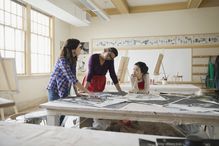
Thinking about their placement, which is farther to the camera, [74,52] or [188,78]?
[188,78]

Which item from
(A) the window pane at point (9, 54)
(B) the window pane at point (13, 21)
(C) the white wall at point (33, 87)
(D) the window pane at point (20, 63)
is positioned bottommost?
(C) the white wall at point (33, 87)

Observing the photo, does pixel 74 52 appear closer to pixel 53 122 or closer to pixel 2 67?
pixel 53 122

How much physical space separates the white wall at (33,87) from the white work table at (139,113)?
3.30 metres

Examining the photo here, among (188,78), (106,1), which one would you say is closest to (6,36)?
(106,1)

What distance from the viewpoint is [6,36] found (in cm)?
436

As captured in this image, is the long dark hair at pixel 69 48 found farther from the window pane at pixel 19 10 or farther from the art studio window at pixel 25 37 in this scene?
the window pane at pixel 19 10

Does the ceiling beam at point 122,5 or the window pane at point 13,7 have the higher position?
the ceiling beam at point 122,5

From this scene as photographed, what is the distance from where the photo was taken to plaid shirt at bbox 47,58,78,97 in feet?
6.59

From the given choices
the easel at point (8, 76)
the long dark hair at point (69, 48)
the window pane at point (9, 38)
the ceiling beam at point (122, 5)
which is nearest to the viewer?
the long dark hair at point (69, 48)

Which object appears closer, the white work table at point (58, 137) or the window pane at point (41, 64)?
the white work table at point (58, 137)

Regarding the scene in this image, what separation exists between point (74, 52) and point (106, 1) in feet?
12.7

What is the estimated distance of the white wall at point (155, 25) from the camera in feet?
18.7

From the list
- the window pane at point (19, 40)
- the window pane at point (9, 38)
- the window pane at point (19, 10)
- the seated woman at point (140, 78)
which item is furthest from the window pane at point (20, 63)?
the seated woman at point (140, 78)

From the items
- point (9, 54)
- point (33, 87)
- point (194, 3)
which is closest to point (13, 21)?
point (9, 54)
